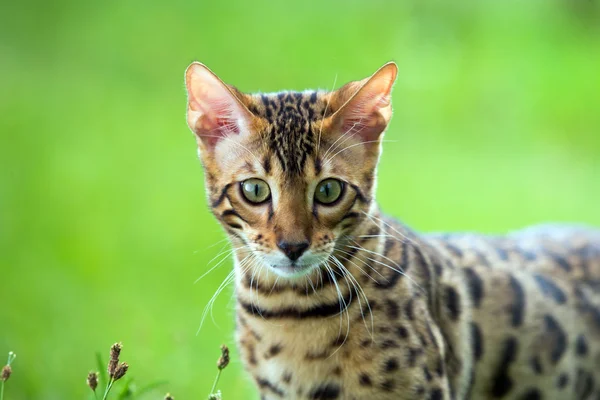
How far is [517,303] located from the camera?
2.40 metres

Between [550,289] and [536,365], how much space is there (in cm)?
25

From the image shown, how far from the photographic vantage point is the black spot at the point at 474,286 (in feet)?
7.77

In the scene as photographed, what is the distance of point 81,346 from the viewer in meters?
3.08

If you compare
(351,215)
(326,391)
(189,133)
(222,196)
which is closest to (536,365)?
(326,391)

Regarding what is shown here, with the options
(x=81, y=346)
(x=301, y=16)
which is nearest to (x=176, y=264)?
(x=81, y=346)

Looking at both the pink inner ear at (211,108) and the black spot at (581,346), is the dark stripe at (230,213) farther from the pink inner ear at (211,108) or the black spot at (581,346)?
the black spot at (581,346)

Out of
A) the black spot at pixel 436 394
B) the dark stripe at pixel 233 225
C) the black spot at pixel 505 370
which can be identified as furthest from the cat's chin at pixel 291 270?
the black spot at pixel 505 370

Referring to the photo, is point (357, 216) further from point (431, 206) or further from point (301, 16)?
point (301, 16)

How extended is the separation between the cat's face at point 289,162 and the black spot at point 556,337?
2.43 ft

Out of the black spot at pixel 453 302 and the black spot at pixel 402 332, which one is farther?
the black spot at pixel 453 302

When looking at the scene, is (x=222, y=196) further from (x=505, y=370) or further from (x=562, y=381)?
(x=562, y=381)

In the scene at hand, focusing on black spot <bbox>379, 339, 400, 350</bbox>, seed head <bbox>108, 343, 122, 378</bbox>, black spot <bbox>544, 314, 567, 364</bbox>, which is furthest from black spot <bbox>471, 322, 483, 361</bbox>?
seed head <bbox>108, 343, 122, 378</bbox>

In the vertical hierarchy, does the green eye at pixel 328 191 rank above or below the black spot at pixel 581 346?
above

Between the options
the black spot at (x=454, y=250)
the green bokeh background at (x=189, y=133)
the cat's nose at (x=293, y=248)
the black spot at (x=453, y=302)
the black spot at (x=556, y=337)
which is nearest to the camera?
the cat's nose at (x=293, y=248)
